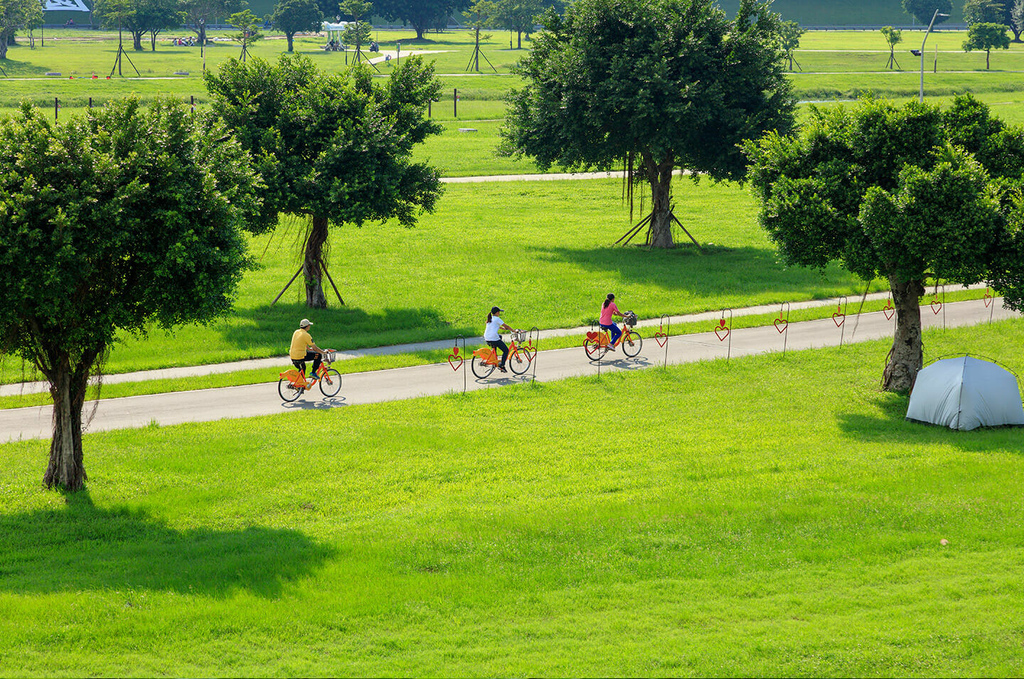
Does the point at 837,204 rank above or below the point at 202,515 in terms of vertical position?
above

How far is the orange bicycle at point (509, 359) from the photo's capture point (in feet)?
90.8

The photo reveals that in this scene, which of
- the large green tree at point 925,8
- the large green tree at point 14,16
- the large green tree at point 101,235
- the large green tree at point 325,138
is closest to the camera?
the large green tree at point 101,235

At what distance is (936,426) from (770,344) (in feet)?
26.4

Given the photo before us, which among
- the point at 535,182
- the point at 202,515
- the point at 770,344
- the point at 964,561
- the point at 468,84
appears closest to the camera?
the point at 964,561

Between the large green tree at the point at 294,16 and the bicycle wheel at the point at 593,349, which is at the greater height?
the large green tree at the point at 294,16

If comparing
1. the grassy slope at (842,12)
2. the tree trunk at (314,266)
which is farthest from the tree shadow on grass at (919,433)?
the grassy slope at (842,12)

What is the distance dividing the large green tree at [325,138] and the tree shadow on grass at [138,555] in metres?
16.2

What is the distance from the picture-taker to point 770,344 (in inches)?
1243

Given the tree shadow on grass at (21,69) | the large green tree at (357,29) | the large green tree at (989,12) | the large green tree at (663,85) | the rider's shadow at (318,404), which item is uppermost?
the large green tree at (989,12)

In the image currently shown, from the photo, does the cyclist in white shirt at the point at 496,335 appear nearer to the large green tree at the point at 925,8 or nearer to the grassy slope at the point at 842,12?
the large green tree at the point at 925,8

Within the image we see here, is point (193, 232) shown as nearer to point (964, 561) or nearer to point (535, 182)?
point (964, 561)

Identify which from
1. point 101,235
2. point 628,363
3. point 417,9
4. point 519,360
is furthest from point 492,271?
point 417,9

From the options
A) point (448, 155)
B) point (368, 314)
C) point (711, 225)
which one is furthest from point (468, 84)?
point (368, 314)

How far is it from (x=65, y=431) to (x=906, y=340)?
20351 millimetres
